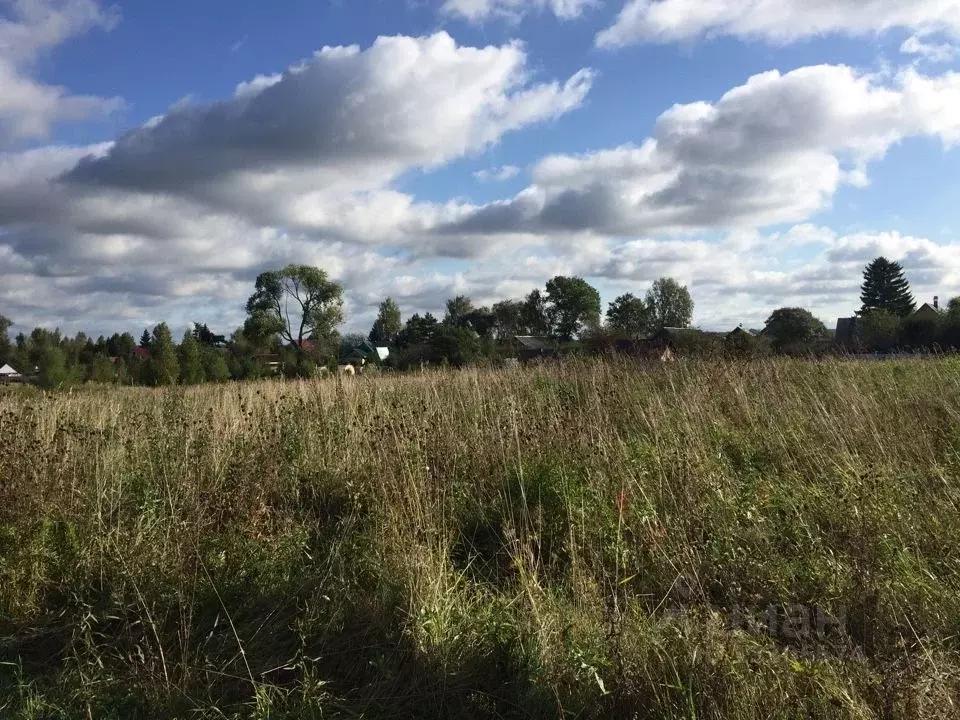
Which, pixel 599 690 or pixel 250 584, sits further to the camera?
pixel 250 584

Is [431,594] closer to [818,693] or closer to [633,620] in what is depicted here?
[633,620]

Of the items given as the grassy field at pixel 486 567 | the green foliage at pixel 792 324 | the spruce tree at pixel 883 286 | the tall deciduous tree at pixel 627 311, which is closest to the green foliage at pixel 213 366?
the grassy field at pixel 486 567

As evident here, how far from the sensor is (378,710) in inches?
110

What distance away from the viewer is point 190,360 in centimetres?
2081

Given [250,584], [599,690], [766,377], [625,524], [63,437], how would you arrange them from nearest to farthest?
[599,690], [250,584], [625,524], [63,437], [766,377]

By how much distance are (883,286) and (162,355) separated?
8019 centimetres

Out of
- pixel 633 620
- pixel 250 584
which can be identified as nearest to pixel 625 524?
pixel 633 620

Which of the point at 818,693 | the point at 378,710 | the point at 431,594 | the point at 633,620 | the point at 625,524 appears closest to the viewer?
the point at 818,693

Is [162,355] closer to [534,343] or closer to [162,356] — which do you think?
[162,356]

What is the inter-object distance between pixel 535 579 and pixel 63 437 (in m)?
4.79

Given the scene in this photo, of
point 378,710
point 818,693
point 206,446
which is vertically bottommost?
point 378,710

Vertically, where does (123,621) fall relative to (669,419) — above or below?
below

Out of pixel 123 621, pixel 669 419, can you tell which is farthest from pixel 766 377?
pixel 123 621

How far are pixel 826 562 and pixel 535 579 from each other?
4.79ft
